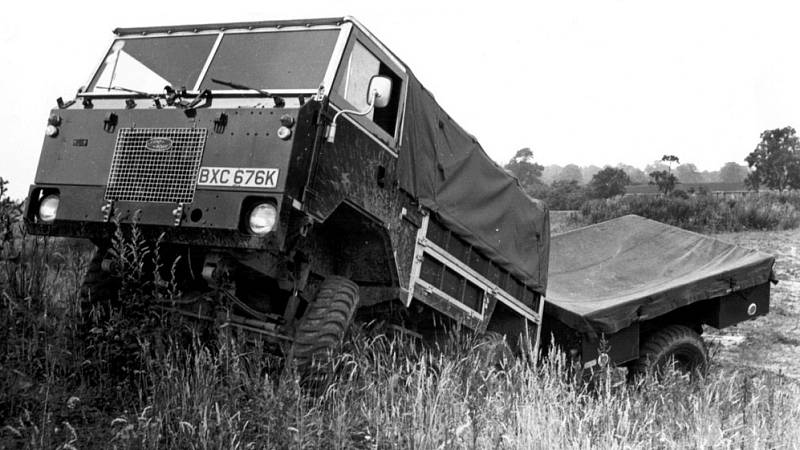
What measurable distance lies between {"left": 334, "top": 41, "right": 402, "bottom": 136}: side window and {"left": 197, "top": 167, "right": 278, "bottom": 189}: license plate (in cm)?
93

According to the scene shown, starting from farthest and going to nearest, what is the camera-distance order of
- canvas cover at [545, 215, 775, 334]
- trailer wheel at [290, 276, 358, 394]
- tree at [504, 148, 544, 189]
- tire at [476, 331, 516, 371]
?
1. tree at [504, 148, 544, 189]
2. canvas cover at [545, 215, 775, 334]
3. tire at [476, 331, 516, 371]
4. trailer wheel at [290, 276, 358, 394]

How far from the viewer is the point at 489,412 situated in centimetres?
488

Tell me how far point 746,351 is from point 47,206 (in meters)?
8.99

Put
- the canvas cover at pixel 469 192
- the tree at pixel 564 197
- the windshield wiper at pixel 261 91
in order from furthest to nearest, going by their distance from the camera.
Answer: the tree at pixel 564 197, the canvas cover at pixel 469 192, the windshield wiper at pixel 261 91

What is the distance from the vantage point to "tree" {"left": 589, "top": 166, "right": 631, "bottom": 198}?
49.2 m

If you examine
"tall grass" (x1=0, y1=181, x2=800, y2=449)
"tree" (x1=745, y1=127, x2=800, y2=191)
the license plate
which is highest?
"tree" (x1=745, y1=127, x2=800, y2=191)

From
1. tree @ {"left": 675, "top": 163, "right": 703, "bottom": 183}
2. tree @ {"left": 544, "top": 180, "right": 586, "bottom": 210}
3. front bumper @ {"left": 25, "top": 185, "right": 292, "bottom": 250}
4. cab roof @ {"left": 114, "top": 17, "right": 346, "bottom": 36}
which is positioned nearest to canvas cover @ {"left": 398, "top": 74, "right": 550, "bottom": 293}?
cab roof @ {"left": 114, "top": 17, "right": 346, "bottom": 36}

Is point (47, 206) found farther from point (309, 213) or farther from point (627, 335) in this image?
point (627, 335)

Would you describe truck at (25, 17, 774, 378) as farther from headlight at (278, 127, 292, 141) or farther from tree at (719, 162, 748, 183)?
tree at (719, 162, 748, 183)

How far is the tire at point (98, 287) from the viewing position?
6.40 metres

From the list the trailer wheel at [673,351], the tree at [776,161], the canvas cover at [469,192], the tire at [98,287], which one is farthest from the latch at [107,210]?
the tree at [776,161]

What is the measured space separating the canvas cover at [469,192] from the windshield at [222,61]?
992 millimetres

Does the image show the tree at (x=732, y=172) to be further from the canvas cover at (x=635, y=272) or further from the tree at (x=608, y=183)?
the canvas cover at (x=635, y=272)

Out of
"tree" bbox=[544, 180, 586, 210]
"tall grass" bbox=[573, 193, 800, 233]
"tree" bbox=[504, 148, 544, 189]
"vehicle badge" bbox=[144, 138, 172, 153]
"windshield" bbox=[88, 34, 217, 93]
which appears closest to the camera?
"vehicle badge" bbox=[144, 138, 172, 153]
